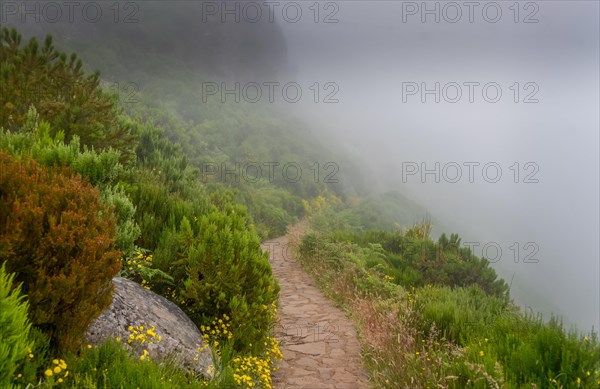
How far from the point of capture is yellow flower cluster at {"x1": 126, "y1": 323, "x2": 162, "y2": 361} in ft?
Answer: 11.5

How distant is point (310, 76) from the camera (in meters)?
84.4

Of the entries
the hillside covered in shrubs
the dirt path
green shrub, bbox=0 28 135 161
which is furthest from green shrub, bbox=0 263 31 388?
green shrub, bbox=0 28 135 161

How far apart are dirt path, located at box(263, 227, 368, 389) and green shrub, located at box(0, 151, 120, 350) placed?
2914 millimetres

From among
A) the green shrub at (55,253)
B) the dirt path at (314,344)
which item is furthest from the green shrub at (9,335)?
the dirt path at (314,344)

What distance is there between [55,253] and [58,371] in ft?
2.67

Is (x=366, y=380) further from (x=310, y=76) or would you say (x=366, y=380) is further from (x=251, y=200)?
(x=310, y=76)

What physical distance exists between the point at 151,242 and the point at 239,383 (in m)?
2.68

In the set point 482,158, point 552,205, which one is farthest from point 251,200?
point 552,205

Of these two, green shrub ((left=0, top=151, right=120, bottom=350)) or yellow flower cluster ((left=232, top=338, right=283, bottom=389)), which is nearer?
green shrub ((left=0, top=151, right=120, bottom=350))

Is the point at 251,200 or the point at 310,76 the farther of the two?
the point at 310,76

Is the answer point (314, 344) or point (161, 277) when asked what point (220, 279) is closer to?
point (161, 277)


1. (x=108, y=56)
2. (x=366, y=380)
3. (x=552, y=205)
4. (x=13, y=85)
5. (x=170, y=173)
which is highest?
(x=108, y=56)

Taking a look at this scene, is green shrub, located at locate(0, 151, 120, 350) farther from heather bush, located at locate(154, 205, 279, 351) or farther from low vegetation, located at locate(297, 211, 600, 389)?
low vegetation, located at locate(297, 211, 600, 389)

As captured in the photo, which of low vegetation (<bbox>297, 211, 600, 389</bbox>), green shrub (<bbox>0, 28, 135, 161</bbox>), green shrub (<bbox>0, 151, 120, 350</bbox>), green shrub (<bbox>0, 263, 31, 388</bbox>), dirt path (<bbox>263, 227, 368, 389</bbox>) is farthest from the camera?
green shrub (<bbox>0, 28, 135, 161</bbox>)
